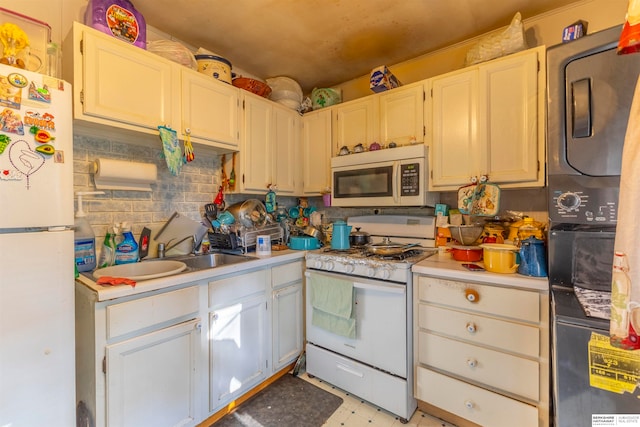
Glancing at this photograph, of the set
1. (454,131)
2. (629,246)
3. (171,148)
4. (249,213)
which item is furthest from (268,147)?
(629,246)

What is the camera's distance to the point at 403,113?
2098 millimetres

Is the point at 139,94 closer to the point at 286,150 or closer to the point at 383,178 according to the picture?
the point at 286,150

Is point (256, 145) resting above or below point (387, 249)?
above

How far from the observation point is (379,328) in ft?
5.54

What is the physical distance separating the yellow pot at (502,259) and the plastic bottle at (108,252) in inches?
82.8

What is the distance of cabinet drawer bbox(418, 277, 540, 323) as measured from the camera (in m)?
1.30

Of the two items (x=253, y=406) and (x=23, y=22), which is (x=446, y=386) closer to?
(x=253, y=406)

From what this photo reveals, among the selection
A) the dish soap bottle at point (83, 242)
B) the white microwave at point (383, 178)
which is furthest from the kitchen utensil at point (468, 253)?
the dish soap bottle at point (83, 242)

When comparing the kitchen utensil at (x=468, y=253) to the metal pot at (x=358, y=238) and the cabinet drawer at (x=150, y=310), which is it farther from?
the cabinet drawer at (x=150, y=310)

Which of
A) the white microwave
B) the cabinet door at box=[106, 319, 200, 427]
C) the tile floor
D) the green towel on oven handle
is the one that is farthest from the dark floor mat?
the white microwave

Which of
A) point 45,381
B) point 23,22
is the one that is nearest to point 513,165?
point 45,381

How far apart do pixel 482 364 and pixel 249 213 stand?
1.81 m

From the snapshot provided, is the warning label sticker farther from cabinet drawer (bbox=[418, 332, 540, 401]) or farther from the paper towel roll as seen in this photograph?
the paper towel roll

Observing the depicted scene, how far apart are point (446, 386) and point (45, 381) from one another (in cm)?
183
